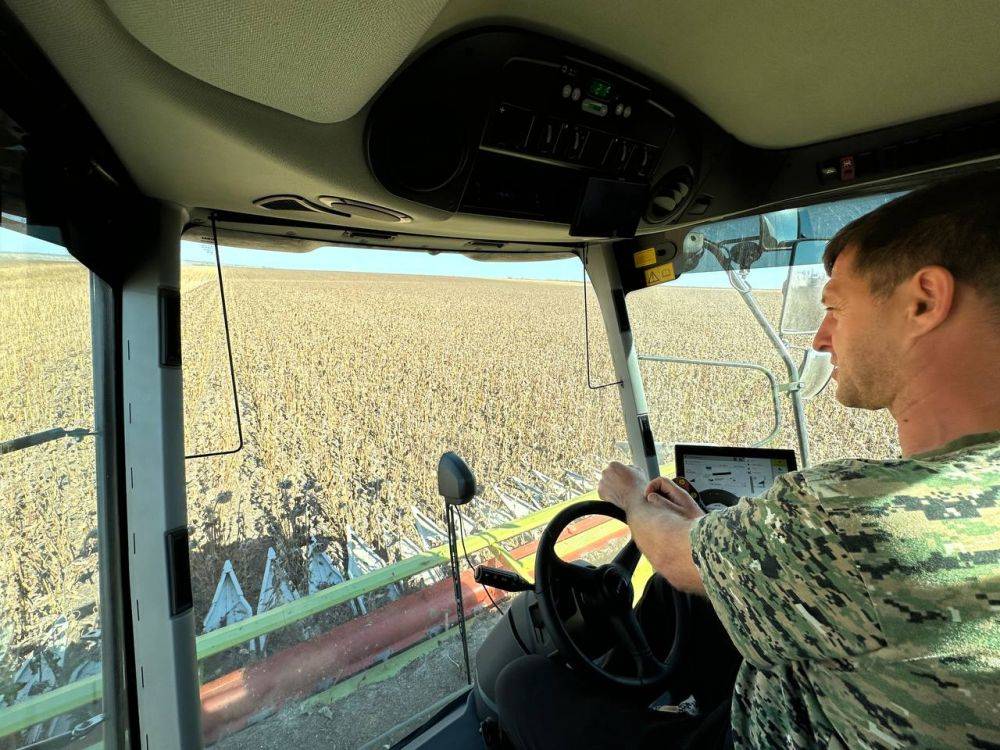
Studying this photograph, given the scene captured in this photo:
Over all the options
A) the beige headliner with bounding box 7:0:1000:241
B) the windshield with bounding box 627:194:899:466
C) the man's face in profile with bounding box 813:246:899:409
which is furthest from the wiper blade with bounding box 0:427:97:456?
the windshield with bounding box 627:194:899:466

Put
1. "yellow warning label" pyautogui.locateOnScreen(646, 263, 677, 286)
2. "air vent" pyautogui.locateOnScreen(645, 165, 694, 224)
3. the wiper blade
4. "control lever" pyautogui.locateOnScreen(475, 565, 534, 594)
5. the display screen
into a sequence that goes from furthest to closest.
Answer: "yellow warning label" pyautogui.locateOnScreen(646, 263, 677, 286) < the display screen < "air vent" pyautogui.locateOnScreen(645, 165, 694, 224) < "control lever" pyautogui.locateOnScreen(475, 565, 534, 594) < the wiper blade

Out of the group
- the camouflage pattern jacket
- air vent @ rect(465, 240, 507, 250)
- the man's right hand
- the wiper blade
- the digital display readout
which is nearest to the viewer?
the camouflage pattern jacket

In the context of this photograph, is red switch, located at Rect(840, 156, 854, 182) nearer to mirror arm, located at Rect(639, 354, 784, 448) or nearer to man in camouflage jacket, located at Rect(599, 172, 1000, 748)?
mirror arm, located at Rect(639, 354, 784, 448)

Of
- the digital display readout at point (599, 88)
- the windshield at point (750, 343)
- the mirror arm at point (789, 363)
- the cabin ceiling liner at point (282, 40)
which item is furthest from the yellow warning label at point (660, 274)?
the cabin ceiling liner at point (282, 40)

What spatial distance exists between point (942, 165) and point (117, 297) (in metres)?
2.65

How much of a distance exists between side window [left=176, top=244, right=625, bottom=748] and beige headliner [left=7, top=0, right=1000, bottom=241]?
23.0 inches

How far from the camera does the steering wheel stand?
1.34 m

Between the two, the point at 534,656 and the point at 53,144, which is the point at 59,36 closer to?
the point at 53,144

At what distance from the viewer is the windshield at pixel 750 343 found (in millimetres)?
2199

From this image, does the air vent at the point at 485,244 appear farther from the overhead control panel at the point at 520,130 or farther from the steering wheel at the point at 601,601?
the steering wheel at the point at 601,601

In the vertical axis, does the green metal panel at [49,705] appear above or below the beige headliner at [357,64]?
below

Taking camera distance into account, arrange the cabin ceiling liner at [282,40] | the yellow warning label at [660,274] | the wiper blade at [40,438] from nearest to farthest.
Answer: the cabin ceiling liner at [282,40], the wiper blade at [40,438], the yellow warning label at [660,274]

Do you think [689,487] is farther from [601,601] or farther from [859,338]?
[859,338]

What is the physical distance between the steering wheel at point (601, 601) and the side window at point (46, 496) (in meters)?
1.13
